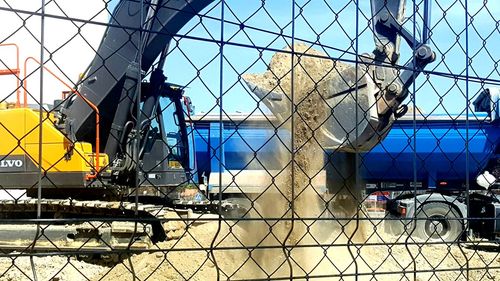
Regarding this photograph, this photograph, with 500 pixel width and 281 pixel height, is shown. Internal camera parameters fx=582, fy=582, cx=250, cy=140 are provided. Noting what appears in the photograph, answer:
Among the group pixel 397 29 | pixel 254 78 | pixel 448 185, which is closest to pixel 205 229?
pixel 254 78

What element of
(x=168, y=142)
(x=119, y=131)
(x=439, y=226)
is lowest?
(x=439, y=226)

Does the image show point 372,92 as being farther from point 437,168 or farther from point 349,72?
point 437,168

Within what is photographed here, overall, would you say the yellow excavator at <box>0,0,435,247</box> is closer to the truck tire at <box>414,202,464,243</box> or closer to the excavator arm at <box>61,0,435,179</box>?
the excavator arm at <box>61,0,435,179</box>

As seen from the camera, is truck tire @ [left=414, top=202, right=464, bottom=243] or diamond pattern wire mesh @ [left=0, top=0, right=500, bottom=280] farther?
truck tire @ [left=414, top=202, right=464, bottom=243]

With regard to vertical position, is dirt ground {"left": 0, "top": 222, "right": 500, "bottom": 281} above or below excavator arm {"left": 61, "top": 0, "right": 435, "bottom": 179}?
below

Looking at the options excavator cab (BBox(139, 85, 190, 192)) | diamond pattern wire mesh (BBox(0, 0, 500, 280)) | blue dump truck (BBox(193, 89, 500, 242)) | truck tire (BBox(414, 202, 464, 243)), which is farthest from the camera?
blue dump truck (BBox(193, 89, 500, 242))

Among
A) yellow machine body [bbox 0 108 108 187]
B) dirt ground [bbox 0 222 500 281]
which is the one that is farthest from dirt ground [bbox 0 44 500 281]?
yellow machine body [bbox 0 108 108 187]

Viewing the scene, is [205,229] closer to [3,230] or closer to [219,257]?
[219,257]

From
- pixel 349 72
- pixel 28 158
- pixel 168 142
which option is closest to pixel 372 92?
pixel 349 72

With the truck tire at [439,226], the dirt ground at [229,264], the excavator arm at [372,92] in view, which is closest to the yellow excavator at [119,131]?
the excavator arm at [372,92]

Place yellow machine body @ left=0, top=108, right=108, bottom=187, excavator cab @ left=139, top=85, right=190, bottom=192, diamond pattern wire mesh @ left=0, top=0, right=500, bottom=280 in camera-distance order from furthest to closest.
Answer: excavator cab @ left=139, top=85, right=190, bottom=192 < yellow machine body @ left=0, top=108, right=108, bottom=187 < diamond pattern wire mesh @ left=0, top=0, right=500, bottom=280

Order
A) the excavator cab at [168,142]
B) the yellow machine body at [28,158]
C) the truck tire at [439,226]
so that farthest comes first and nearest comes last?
the truck tire at [439,226]
the excavator cab at [168,142]
the yellow machine body at [28,158]

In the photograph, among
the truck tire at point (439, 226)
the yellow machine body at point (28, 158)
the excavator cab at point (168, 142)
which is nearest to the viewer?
the yellow machine body at point (28, 158)

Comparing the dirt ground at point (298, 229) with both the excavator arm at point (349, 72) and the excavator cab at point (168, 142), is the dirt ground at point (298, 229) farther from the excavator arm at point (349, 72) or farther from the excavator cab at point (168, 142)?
the excavator cab at point (168, 142)
